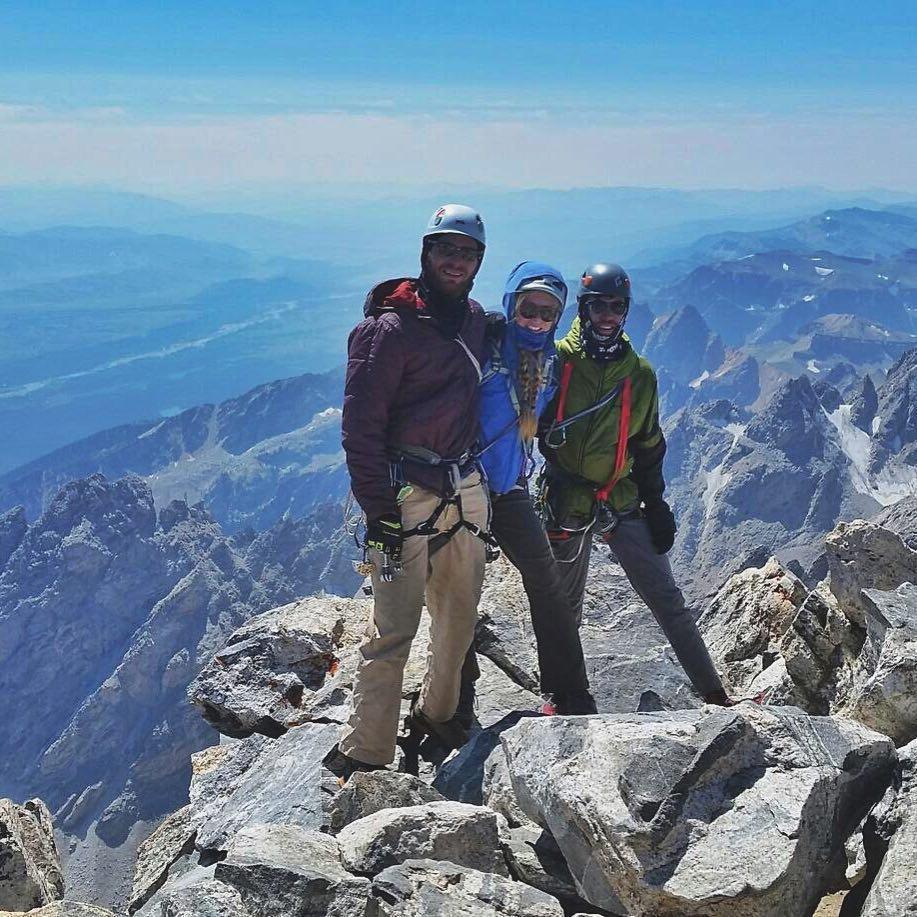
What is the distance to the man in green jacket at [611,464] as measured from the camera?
32.7ft

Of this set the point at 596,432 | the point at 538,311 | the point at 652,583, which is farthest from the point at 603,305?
the point at 652,583

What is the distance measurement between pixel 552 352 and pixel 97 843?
552 ft

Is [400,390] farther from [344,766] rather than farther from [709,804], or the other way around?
[709,804]

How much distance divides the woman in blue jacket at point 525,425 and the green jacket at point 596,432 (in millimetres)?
489

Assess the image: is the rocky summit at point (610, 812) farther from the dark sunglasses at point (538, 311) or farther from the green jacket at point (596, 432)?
the dark sunglasses at point (538, 311)

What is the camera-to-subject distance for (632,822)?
20.9 feet

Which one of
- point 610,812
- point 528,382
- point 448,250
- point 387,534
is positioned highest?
point 448,250

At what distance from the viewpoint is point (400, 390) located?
8.50m

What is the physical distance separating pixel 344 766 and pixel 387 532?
2.97m

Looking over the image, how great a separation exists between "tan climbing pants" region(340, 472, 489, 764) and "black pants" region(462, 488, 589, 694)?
47 centimetres

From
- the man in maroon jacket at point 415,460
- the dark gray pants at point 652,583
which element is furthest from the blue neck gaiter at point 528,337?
the dark gray pants at point 652,583

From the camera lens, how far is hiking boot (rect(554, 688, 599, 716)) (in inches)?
394

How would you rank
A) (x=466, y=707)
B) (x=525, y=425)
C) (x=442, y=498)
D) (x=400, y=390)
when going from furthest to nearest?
(x=466, y=707) → (x=525, y=425) → (x=442, y=498) → (x=400, y=390)

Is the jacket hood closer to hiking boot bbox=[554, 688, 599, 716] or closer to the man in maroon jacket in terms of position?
the man in maroon jacket
